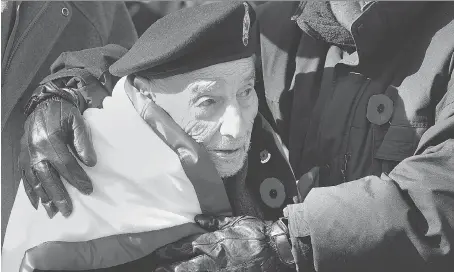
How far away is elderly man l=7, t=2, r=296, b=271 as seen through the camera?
2.03m

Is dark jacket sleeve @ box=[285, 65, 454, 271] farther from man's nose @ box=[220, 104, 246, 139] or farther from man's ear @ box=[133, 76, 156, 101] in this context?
man's ear @ box=[133, 76, 156, 101]

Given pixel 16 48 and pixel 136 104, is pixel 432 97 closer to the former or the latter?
pixel 136 104

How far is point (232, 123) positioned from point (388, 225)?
0.56 meters

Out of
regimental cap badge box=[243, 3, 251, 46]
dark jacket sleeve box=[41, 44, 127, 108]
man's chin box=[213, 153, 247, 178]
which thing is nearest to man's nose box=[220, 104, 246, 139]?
man's chin box=[213, 153, 247, 178]

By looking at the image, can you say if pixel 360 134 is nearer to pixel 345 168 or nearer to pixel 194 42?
pixel 345 168

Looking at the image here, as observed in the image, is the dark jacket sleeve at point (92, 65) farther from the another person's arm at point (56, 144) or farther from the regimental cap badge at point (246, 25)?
the regimental cap badge at point (246, 25)

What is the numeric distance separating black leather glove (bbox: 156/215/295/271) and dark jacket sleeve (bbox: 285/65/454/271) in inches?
2.0

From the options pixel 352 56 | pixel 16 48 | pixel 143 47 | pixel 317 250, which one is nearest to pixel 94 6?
pixel 16 48

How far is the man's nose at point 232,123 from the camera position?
216 centimetres

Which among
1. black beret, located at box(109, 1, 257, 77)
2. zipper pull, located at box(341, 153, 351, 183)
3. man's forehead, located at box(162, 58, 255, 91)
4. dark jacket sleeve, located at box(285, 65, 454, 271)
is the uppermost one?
black beret, located at box(109, 1, 257, 77)

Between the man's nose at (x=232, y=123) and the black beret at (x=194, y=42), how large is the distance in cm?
16

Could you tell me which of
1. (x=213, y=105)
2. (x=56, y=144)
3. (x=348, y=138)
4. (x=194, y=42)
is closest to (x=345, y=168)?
(x=348, y=138)

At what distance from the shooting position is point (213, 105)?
220 cm

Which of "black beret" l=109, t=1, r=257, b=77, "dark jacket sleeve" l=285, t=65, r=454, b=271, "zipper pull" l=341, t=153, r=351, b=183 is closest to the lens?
"dark jacket sleeve" l=285, t=65, r=454, b=271
